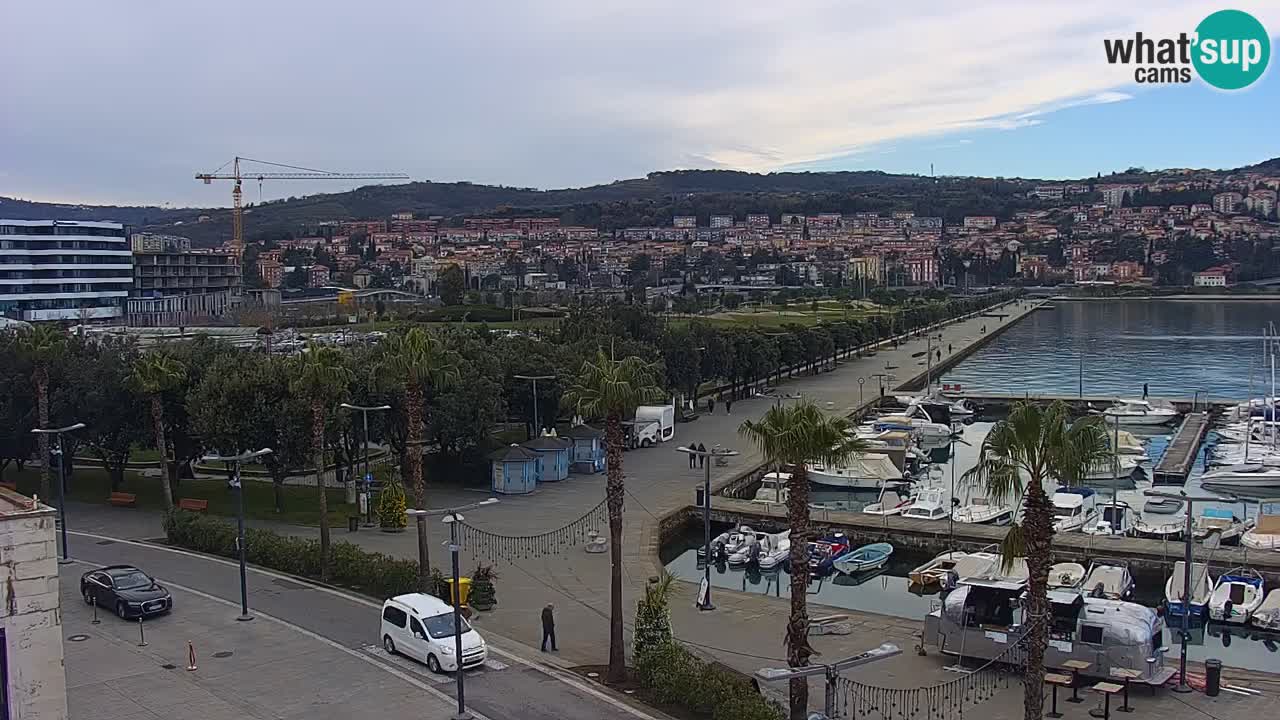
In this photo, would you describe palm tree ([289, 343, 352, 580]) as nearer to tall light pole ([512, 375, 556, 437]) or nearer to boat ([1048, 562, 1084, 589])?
tall light pole ([512, 375, 556, 437])

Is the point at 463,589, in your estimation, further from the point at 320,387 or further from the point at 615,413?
the point at 320,387

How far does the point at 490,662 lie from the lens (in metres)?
17.4

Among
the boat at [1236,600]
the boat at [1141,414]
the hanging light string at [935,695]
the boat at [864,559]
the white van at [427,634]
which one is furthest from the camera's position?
the boat at [1141,414]

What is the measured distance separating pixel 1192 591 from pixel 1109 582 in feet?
5.41

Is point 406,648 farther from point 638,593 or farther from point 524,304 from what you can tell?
point 524,304

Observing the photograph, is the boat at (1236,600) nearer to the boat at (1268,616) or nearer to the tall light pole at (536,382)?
the boat at (1268,616)

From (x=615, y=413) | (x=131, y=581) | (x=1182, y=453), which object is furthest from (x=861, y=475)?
(x=131, y=581)

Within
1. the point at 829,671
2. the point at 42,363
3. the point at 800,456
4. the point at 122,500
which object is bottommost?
the point at 122,500

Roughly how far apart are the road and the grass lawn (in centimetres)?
378

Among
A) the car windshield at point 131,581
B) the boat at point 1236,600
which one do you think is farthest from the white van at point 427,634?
the boat at point 1236,600

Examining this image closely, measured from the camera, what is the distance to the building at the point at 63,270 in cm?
9106

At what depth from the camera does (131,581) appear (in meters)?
20.3

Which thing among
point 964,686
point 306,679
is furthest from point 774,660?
point 306,679

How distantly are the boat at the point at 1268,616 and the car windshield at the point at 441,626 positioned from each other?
15784mm
